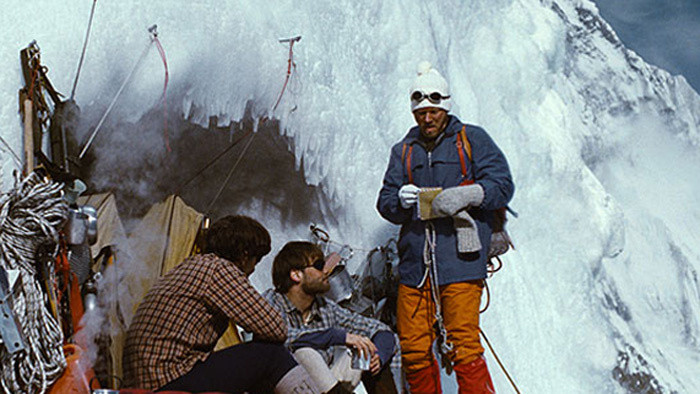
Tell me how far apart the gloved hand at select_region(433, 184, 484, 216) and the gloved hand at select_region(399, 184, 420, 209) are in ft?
0.40

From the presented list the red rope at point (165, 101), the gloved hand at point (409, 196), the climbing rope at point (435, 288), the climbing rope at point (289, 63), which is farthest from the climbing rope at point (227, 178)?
the climbing rope at point (435, 288)

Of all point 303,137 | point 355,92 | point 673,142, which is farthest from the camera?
point 673,142

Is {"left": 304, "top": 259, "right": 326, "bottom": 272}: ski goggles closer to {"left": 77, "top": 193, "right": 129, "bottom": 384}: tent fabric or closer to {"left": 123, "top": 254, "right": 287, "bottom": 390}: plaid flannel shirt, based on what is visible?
{"left": 123, "top": 254, "right": 287, "bottom": 390}: plaid flannel shirt

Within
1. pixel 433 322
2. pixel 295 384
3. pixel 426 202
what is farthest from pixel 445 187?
pixel 295 384

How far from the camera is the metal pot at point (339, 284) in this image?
388 cm

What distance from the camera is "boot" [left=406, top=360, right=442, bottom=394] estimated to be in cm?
325

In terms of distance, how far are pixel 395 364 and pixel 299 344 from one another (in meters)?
0.46

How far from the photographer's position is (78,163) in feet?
9.56

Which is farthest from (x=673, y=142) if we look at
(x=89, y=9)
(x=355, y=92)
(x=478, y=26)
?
(x=89, y=9)

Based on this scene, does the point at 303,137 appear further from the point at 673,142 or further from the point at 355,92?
the point at 673,142

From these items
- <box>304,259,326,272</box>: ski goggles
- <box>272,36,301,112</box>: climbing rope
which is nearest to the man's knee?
<box>304,259,326,272</box>: ski goggles

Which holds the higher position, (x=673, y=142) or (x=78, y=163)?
(x=673, y=142)

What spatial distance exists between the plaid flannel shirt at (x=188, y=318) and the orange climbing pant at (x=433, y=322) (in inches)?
34.1

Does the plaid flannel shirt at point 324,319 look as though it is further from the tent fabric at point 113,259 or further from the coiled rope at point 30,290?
the coiled rope at point 30,290
